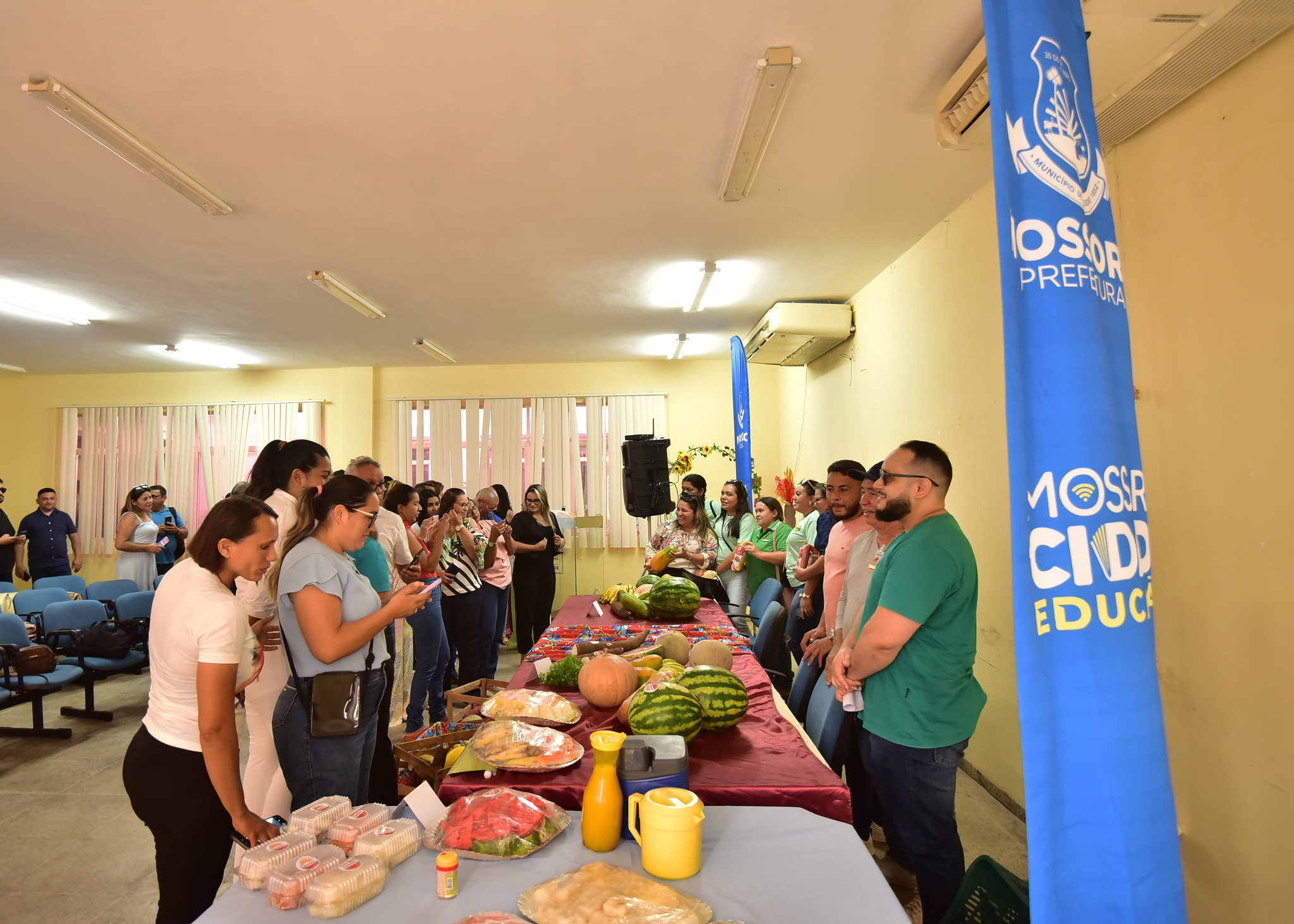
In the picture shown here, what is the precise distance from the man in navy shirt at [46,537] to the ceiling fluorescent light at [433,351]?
4.21 m

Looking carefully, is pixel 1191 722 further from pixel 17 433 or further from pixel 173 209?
pixel 17 433

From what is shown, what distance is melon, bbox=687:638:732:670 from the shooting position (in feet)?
9.21

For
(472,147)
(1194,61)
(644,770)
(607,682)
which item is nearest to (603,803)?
(644,770)

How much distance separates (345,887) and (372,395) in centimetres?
865

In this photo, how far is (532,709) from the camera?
2.29 metres

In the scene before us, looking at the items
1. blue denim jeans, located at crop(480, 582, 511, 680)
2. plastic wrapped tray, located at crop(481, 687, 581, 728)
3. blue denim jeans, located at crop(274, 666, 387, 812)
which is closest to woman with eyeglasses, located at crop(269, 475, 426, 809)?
blue denim jeans, located at crop(274, 666, 387, 812)

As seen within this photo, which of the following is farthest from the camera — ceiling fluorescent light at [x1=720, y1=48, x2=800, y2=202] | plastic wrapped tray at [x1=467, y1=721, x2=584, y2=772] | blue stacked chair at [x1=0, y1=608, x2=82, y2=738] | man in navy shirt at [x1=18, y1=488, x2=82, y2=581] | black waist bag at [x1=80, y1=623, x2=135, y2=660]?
man in navy shirt at [x1=18, y1=488, x2=82, y2=581]

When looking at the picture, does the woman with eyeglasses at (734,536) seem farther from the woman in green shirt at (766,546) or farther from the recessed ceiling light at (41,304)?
the recessed ceiling light at (41,304)

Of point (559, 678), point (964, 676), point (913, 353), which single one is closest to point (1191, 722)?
point (964, 676)

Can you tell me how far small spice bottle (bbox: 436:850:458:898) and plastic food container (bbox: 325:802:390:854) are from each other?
260mm

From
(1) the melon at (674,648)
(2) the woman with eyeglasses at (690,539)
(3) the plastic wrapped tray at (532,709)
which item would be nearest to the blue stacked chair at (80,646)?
(2) the woman with eyeglasses at (690,539)

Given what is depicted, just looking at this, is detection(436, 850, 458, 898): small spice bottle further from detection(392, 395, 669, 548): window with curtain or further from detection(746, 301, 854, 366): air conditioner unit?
detection(392, 395, 669, 548): window with curtain

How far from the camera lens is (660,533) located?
571 centimetres

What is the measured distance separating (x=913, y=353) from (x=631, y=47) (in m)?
3.06
